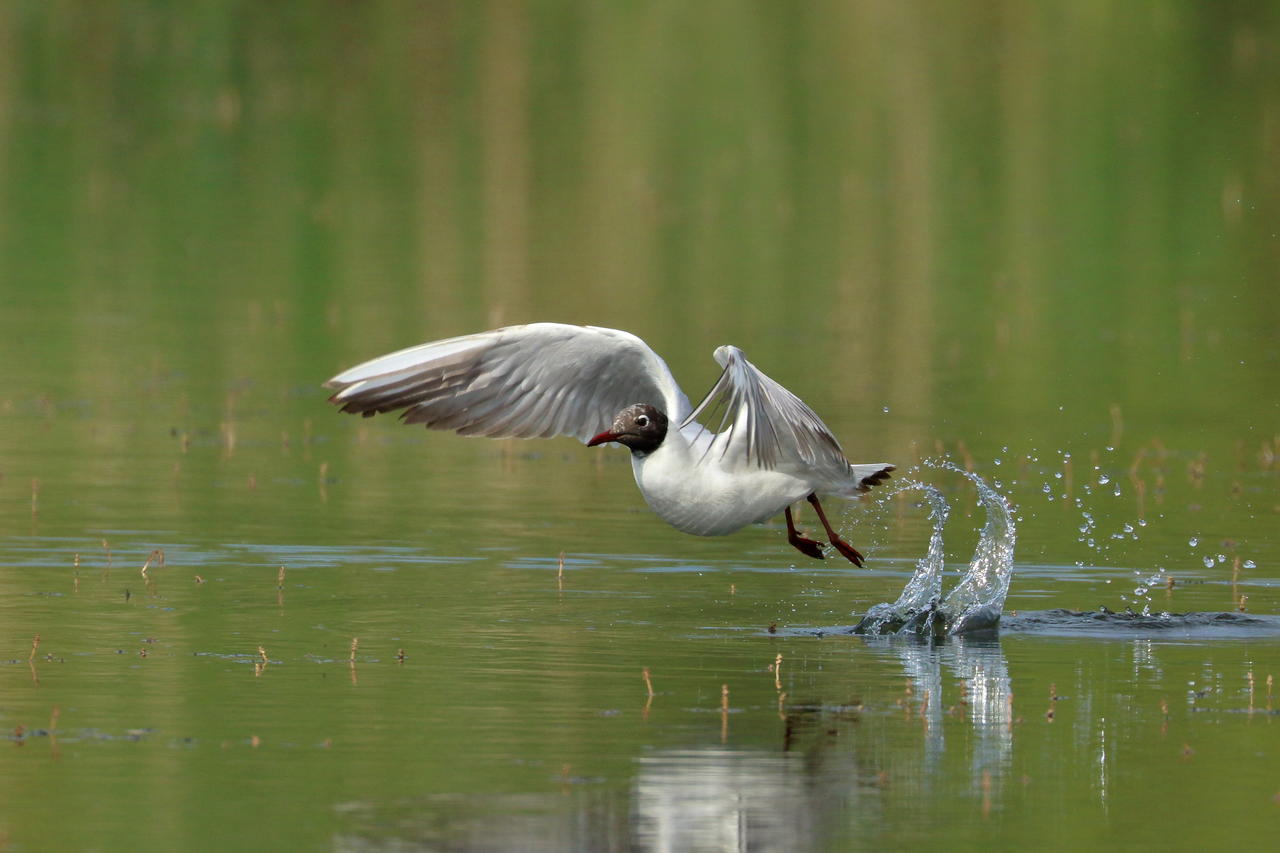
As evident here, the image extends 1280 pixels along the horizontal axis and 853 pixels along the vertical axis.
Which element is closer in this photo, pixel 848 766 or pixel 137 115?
pixel 848 766

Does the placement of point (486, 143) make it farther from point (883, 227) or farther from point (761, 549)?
point (761, 549)

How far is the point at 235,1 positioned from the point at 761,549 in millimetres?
42844

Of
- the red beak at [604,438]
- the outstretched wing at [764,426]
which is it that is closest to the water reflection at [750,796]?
the outstretched wing at [764,426]

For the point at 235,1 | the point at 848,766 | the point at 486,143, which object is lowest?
the point at 848,766

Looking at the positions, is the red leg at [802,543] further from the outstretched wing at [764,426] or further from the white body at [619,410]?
the outstretched wing at [764,426]

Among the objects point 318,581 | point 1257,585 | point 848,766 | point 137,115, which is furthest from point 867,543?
point 137,115

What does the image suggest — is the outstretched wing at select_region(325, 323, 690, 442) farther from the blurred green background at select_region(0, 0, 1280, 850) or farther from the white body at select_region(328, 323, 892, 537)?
the blurred green background at select_region(0, 0, 1280, 850)

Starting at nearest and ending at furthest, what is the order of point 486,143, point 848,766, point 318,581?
point 848,766 < point 318,581 < point 486,143

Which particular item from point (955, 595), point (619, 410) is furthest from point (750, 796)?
point (955, 595)

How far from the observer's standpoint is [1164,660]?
11141mm

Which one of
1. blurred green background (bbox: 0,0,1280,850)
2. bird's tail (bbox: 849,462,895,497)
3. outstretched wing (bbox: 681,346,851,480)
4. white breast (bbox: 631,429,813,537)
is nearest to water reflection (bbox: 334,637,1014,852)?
blurred green background (bbox: 0,0,1280,850)

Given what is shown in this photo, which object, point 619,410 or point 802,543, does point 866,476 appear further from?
point 619,410

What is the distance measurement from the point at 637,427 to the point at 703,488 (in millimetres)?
392

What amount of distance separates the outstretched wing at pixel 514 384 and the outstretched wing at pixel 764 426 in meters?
0.50
